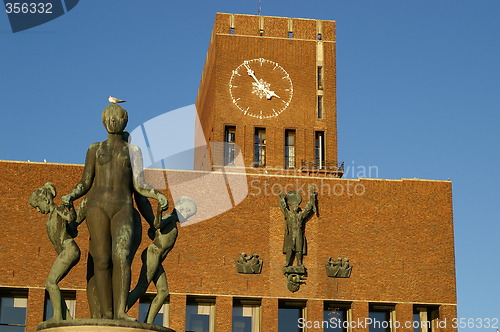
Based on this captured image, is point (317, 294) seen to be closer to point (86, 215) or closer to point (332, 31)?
point (332, 31)

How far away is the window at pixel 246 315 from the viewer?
161ft

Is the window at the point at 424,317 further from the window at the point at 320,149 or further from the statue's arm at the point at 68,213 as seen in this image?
the statue's arm at the point at 68,213

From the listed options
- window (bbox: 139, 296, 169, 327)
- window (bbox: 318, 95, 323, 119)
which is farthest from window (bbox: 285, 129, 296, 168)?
window (bbox: 139, 296, 169, 327)

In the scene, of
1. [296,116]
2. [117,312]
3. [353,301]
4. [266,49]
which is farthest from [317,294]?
[117,312]

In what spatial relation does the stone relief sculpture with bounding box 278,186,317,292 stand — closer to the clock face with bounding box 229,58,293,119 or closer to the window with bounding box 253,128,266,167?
the window with bounding box 253,128,266,167

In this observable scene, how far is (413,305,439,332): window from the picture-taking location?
1993 inches

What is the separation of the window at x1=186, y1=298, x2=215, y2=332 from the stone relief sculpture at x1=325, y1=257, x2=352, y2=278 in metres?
5.74

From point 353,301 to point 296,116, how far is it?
13.0m

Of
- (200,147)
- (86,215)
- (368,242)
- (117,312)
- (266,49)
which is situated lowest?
(117,312)

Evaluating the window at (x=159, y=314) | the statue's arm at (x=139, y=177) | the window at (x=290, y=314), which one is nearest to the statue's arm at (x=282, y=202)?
the window at (x=290, y=314)

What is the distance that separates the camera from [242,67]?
2323 inches

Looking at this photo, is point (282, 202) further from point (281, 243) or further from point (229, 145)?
point (229, 145)

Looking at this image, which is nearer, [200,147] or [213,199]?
[213,199]

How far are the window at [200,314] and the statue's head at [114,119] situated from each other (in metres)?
32.2
